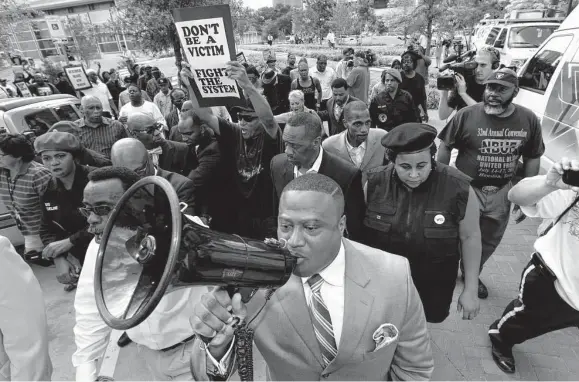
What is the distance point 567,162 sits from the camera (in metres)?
1.84

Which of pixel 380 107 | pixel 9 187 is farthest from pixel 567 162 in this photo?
pixel 9 187

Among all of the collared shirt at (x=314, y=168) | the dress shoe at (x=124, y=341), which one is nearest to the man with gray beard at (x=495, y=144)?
the collared shirt at (x=314, y=168)

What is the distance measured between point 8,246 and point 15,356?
0.52 m

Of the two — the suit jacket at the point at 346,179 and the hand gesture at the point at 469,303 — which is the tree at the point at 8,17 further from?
the hand gesture at the point at 469,303

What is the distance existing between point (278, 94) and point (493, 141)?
552cm

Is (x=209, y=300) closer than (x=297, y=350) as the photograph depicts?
Yes

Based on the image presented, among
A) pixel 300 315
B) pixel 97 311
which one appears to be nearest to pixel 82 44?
pixel 97 311

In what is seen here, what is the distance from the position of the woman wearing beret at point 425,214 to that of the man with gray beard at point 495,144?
3.77 feet

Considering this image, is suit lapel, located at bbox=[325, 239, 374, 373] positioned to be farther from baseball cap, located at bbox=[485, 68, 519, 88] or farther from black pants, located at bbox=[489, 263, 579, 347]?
baseball cap, located at bbox=[485, 68, 519, 88]

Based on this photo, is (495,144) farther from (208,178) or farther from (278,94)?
(278,94)

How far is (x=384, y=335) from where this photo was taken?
146cm

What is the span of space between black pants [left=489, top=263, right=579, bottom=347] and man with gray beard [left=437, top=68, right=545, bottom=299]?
850mm

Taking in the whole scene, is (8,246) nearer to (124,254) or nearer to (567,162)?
(124,254)

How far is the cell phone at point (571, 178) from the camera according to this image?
179 centimetres
